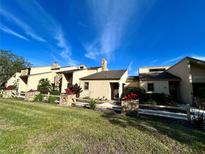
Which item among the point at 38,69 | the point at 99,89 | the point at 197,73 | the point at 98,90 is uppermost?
the point at 38,69

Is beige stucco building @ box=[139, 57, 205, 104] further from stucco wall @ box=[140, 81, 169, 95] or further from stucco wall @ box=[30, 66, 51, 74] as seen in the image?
stucco wall @ box=[30, 66, 51, 74]

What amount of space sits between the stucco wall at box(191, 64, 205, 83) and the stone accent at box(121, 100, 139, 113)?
11.4 m

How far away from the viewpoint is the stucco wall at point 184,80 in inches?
585

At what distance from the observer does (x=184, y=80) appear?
1622cm

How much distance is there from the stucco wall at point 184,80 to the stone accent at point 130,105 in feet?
32.6

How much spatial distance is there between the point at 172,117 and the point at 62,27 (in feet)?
57.5

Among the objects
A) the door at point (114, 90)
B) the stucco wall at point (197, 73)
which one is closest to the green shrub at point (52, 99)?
the door at point (114, 90)

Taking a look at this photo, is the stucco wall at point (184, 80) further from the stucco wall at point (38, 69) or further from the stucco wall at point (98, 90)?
the stucco wall at point (38, 69)

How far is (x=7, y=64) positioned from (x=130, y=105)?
143 feet

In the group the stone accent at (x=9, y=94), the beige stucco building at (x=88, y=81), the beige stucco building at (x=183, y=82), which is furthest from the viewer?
the beige stucco building at (x=88, y=81)

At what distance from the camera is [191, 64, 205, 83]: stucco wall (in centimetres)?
1511

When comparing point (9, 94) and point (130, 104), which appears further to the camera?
point (9, 94)

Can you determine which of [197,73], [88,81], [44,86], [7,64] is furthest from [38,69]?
[197,73]

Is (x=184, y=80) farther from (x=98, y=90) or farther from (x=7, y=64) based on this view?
(x=7, y=64)
